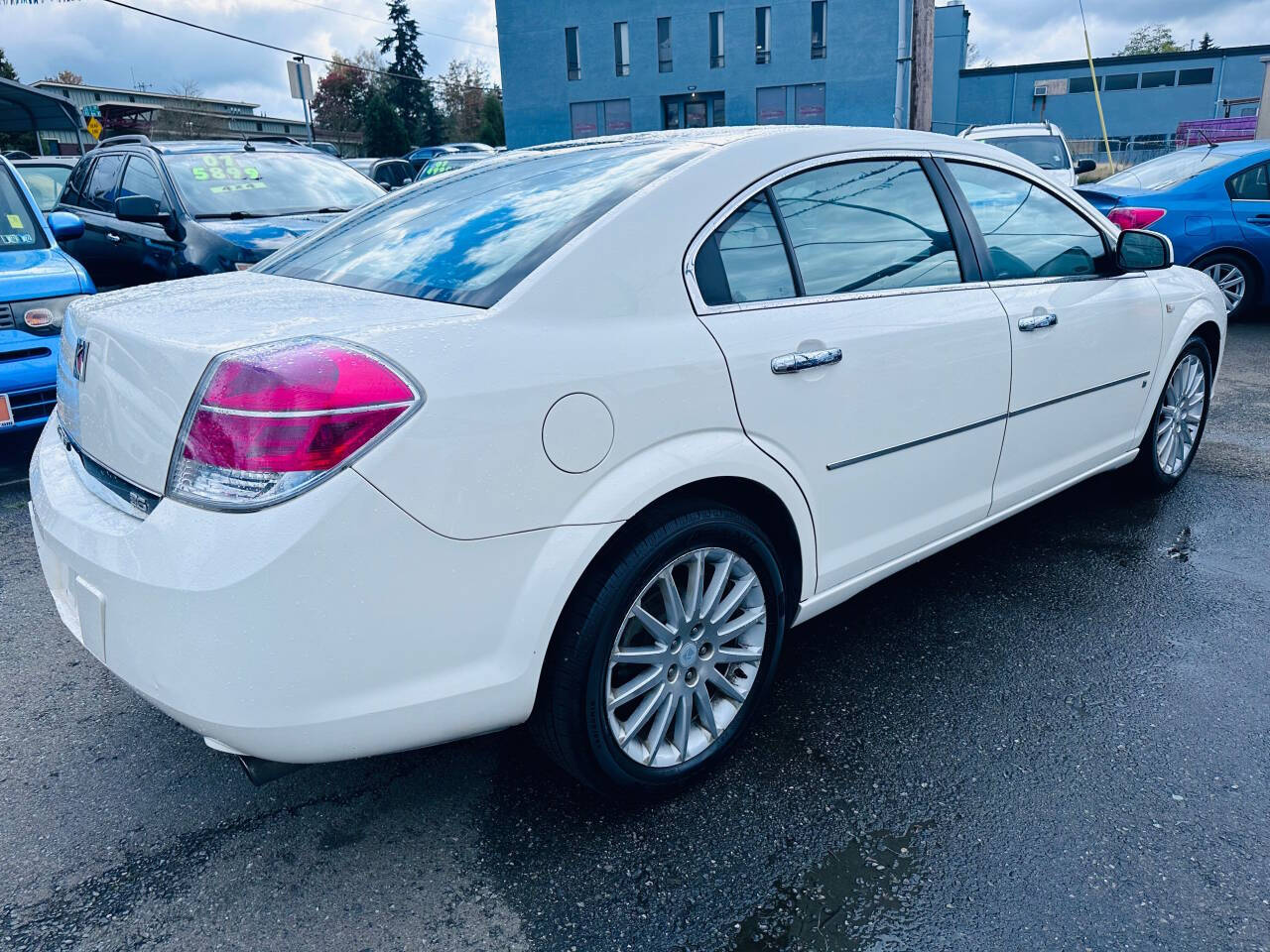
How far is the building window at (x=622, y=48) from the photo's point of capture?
4209 cm

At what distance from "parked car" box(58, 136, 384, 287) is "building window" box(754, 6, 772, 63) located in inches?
1439

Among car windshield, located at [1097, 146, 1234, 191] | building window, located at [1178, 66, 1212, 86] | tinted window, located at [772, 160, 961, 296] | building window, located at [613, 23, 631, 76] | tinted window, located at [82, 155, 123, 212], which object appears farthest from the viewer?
building window, located at [1178, 66, 1212, 86]

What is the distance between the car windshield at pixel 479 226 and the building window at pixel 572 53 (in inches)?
1721

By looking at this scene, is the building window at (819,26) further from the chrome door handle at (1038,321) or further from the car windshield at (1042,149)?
the chrome door handle at (1038,321)

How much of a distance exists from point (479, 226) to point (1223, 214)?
835 cm

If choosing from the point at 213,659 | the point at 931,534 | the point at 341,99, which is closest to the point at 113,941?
the point at 213,659

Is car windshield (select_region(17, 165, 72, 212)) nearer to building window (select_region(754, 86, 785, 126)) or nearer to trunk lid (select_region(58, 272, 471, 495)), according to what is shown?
trunk lid (select_region(58, 272, 471, 495))

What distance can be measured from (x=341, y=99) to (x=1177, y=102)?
187ft

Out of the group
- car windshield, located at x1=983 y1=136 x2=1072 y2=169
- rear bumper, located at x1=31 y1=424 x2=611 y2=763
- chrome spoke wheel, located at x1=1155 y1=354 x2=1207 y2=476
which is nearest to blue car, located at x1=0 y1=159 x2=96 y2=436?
rear bumper, located at x1=31 y1=424 x2=611 y2=763

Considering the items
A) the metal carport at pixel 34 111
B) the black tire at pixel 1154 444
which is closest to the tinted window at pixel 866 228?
the black tire at pixel 1154 444

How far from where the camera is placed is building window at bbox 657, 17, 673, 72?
1634 inches

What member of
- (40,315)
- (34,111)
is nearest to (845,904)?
(40,315)

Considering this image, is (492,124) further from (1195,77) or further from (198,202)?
(198,202)

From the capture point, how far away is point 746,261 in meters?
2.41
